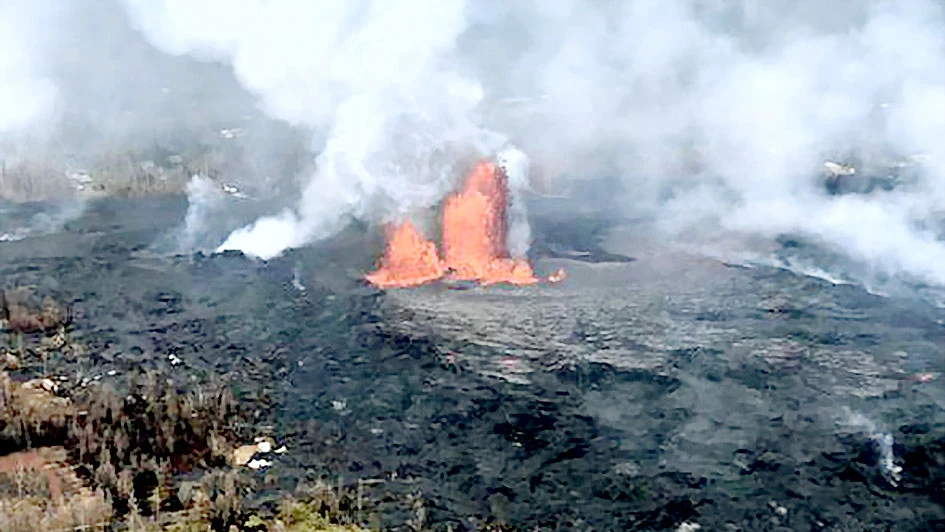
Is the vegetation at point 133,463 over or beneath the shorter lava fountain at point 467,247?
beneath

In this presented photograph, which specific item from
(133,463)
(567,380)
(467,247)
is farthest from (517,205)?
(133,463)

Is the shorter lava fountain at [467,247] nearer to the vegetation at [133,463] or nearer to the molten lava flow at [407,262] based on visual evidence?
the molten lava flow at [407,262]

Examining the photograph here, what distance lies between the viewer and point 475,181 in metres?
75.6

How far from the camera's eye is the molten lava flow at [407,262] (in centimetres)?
6725

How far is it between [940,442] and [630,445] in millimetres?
12119

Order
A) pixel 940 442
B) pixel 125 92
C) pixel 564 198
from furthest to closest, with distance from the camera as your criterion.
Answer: pixel 125 92 < pixel 564 198 < pixel 940 442

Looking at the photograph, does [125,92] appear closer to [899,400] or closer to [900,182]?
[900,182]

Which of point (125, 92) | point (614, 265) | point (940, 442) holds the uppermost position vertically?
point (125, 92)

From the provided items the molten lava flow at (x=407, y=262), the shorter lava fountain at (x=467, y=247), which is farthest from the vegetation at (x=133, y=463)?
the shorter lava fountain at (x=467, y=247)

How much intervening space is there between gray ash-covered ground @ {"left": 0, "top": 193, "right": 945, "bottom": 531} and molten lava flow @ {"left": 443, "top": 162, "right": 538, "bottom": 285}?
3195 millimetres

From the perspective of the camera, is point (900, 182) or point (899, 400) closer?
point (899, 400)

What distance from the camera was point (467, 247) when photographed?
236 ft

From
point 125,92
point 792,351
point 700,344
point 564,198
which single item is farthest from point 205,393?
point 125,92

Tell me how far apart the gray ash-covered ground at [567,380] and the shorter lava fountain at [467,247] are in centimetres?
215
